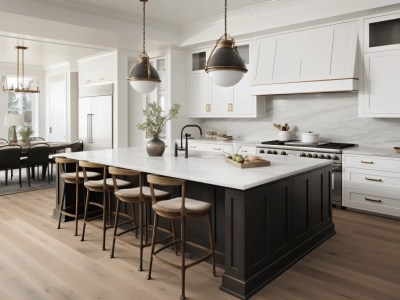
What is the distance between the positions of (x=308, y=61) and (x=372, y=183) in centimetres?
195

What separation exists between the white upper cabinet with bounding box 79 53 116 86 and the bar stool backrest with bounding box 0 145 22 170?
7.64 ft

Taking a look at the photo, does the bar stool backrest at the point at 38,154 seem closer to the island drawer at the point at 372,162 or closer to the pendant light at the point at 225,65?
the pendant light at the point at 225,65


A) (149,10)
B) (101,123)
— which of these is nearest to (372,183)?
(149,10)

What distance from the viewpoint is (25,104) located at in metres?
10.7

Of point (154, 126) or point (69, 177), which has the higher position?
point (154, 126)

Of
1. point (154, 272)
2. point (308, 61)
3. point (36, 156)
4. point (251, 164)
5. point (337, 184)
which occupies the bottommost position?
point (154, 272)

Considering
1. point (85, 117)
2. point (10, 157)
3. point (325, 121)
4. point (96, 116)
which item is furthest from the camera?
point (85, 117)

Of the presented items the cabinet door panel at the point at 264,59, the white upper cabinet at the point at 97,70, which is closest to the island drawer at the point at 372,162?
the cabinet door panel at the point at 264,59

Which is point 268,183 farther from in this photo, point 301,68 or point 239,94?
point 239,94

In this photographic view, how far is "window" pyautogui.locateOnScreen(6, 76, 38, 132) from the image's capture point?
1022 centimetres

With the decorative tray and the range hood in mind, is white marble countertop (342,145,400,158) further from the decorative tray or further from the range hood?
the decorative tray

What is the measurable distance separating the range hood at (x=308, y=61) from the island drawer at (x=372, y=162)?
93 cm

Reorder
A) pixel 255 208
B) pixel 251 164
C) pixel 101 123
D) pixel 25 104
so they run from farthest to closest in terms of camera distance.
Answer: pixel 25 104
pixel 101 123
pixel 251 164
pixel 255 208

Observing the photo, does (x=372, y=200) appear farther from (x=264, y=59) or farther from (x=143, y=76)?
(x=143, y=76)
